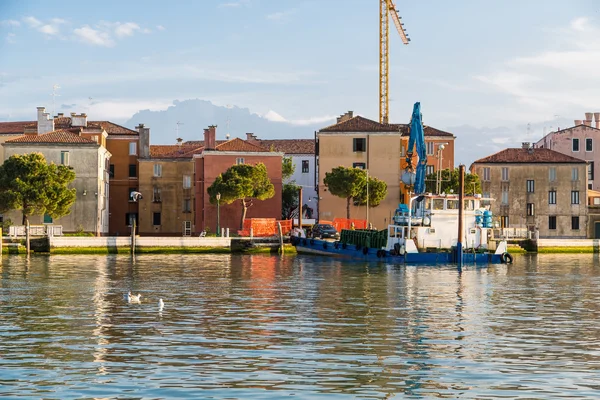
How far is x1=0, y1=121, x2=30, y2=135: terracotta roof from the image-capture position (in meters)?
108

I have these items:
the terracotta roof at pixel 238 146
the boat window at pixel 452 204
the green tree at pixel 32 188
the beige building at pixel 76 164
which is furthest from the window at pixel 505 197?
the green tree at pixel 32 188

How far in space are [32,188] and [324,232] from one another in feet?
83.2

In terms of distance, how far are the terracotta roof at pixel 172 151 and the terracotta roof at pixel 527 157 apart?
3145 cm

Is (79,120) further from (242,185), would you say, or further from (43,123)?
(242,185)

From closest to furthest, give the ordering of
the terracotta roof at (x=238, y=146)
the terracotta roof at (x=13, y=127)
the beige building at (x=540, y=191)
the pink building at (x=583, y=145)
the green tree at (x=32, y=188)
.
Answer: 1. the green tree at (x=32, y=188)
2. the terracotta roof at (x=238, y=146)
3. the beige building at (x=540, y=191)
4. the terracotta roof at (x=13, y=127)
5. the pink building at (x=583, y=145)

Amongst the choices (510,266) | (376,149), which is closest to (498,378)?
(510,266)

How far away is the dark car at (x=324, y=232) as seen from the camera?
3526 inches

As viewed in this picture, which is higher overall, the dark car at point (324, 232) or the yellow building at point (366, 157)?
the yellow building at point (366, 157)

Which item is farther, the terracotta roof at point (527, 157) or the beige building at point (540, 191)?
the terracotta roof at point (527, 157)

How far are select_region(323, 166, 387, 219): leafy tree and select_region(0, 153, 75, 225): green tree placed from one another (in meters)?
25.2

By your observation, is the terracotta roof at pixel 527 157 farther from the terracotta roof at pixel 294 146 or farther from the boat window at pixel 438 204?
the boat window at pixel 438 204

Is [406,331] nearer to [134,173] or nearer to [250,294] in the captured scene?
[250,294]

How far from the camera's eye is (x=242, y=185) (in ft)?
307

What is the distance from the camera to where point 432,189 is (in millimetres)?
101062
